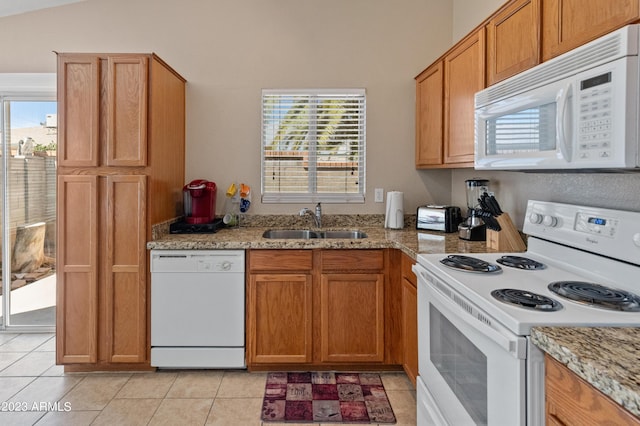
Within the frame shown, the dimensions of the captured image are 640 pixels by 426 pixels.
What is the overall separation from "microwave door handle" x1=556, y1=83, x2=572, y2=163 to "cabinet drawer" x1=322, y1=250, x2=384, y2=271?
1318 millimetres

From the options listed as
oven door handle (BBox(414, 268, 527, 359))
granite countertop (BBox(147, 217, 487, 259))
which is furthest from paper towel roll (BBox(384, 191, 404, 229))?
oven door handle (BBox(414, 268, 527, 359))

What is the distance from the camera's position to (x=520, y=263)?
1577mm

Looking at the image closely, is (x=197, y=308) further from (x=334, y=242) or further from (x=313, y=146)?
(x=313, y=146)

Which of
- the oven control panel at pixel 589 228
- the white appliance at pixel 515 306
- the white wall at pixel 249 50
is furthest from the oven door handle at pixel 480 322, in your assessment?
the white wall at pixel 249 50

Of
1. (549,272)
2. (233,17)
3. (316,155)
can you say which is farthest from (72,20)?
(549,272)

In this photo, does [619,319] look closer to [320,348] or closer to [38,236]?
[320,348]

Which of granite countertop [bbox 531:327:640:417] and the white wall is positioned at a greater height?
the white wall

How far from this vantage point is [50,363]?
8.54 ft

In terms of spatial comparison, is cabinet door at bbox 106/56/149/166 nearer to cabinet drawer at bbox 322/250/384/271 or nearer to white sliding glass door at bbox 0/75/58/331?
white sliding glass door at bbox 0/75/58/331

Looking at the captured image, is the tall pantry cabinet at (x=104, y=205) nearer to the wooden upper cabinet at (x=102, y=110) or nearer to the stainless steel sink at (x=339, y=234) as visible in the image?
the wooden upper cabinet at (x=102, y=110)

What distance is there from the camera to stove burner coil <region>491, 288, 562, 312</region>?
1.05m

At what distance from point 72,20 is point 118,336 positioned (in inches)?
100

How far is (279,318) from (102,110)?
178cm

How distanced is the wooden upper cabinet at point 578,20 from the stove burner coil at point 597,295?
32.8 inches
